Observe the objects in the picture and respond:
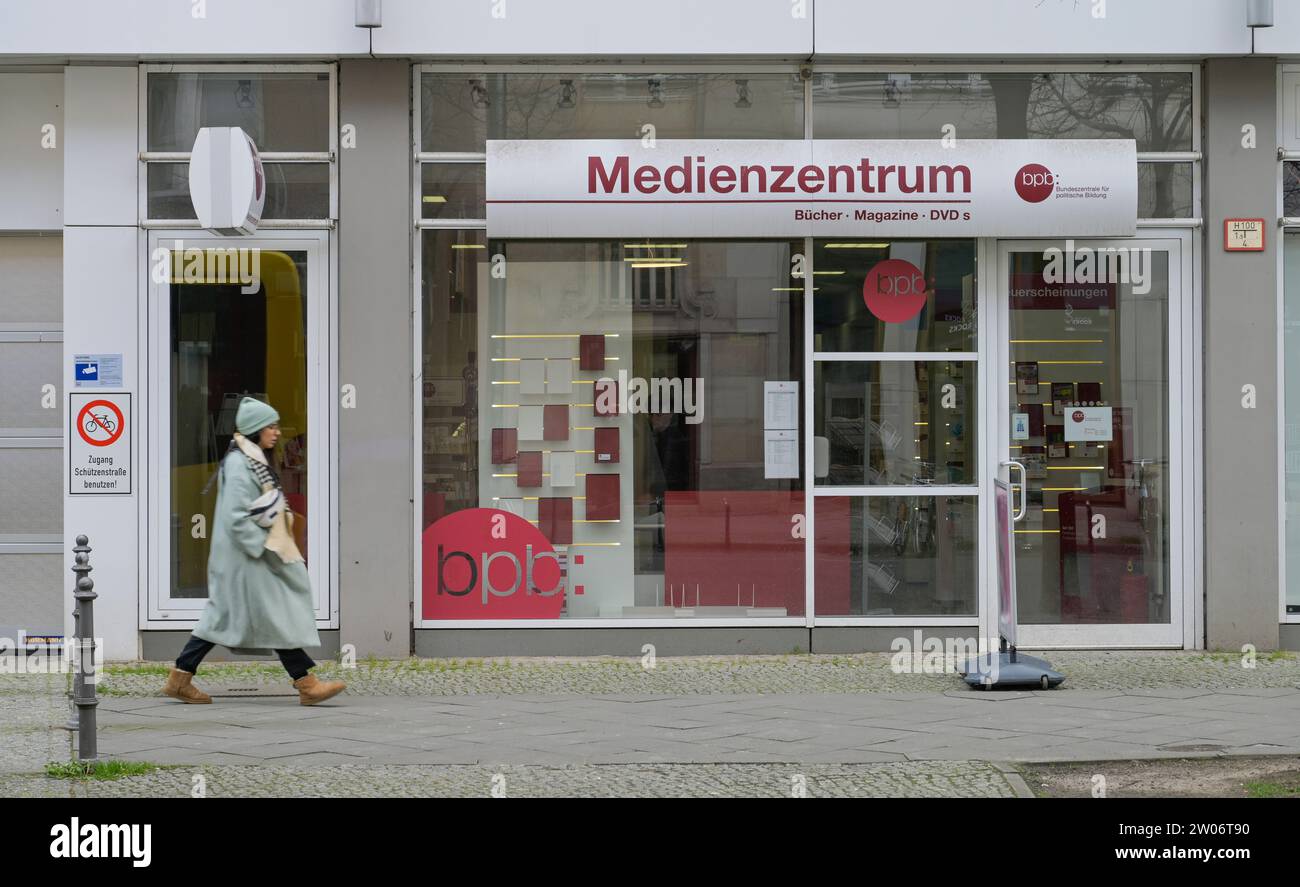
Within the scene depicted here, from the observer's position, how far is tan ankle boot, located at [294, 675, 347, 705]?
31.4 feet

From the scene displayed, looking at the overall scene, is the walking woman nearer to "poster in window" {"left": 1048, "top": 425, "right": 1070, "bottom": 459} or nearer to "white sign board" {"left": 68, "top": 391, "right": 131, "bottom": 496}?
"white sign board" {"left": 68, "top": 391, "right": 131, "bottom": 496}

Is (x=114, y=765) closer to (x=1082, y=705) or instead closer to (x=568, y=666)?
(x=568, y=666)

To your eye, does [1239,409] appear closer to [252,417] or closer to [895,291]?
[895,291]

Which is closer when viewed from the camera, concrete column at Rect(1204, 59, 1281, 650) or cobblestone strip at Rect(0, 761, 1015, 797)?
cobblestone strip at Rect(0, 761, 1015, 797)

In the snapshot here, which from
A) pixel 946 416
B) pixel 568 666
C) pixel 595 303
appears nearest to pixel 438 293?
pixel 595 303

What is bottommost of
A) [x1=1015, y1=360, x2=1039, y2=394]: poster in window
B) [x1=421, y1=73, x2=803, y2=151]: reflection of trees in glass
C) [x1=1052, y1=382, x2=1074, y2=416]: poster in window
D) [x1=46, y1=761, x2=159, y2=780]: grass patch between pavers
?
[x1=46, y1=761, x2=159, y2=780]: grass patch between pavers

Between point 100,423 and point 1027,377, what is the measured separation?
7058 mm

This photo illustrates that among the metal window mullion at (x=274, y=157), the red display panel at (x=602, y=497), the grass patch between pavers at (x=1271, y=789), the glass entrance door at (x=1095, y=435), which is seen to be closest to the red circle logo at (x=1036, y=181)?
the glass entrance door at (x=1095, y=435)

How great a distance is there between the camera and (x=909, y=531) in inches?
459

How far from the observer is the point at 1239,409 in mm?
11422

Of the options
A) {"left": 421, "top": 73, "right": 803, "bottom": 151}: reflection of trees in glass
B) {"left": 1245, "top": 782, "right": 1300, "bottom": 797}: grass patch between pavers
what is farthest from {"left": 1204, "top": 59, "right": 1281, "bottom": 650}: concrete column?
{"left": 1245, "top": 782, "right": 1300, "bottom": 797}: grass patch between pavers

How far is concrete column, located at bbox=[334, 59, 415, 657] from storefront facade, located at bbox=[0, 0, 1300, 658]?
1.1 inches

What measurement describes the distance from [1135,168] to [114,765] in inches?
323

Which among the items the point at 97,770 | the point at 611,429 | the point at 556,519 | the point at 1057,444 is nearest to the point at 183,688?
the point at 97,770
